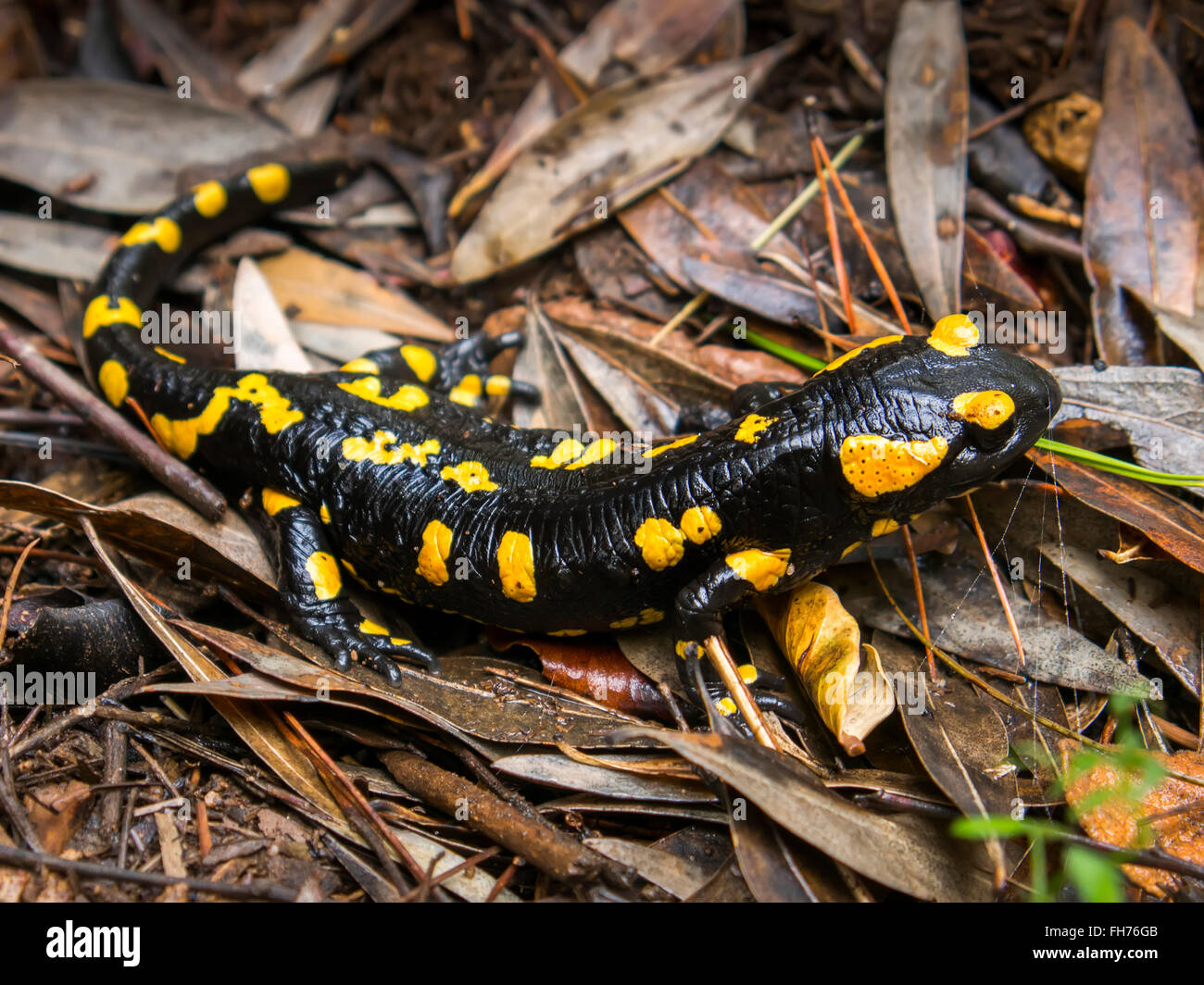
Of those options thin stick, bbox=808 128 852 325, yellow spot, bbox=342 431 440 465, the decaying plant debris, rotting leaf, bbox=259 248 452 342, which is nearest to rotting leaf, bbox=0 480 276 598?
the decaying plant debris

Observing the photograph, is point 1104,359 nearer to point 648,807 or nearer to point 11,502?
point 648,807

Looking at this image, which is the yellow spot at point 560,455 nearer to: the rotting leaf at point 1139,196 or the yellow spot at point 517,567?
the yellow spot at point 517,567

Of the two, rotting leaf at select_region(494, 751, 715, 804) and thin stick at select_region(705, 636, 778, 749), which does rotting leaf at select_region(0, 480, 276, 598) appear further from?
thin stick at select_region(705, 636, 778, 749)

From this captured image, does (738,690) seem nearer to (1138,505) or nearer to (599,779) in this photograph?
(599,779)

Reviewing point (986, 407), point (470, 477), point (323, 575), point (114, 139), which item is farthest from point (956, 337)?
point (114, 139)
